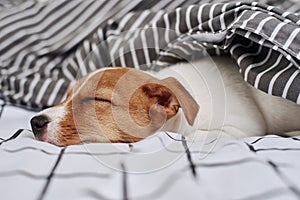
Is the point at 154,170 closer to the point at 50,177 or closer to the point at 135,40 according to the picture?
the point at 50,177

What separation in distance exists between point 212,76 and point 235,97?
8 cm

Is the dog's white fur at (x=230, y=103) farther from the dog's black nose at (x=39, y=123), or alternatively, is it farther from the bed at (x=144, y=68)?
the dog's black nose at (x=39, y=123)

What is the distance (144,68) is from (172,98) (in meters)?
0.35

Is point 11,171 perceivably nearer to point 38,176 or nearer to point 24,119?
point 38,176

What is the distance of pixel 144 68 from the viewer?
120 cm

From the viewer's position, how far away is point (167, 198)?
0.56m

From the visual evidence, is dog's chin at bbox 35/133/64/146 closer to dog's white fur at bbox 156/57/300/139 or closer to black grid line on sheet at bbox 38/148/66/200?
black grid line on sheet at bbox 38/148/66/200

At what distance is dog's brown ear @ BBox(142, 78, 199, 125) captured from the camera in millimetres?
856

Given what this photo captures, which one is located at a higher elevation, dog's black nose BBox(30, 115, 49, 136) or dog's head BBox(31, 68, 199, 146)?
dog's head BBox(31, 68, 199, 146)

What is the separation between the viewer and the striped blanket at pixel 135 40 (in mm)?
887

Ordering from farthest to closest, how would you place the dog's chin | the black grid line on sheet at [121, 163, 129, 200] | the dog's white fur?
the dog's white fur, the dog's chin, the black grid line on sheet at [121, 163, 129, 200]

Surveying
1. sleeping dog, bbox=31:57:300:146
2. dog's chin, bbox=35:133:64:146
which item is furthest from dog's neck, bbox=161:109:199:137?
dog's chin, bbox=35:133:64:146

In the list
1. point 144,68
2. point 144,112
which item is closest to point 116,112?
point 144,112

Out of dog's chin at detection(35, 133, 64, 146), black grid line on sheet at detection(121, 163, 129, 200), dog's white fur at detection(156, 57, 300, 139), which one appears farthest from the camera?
dog's white fur at detection(156, 57, 300, 139)
